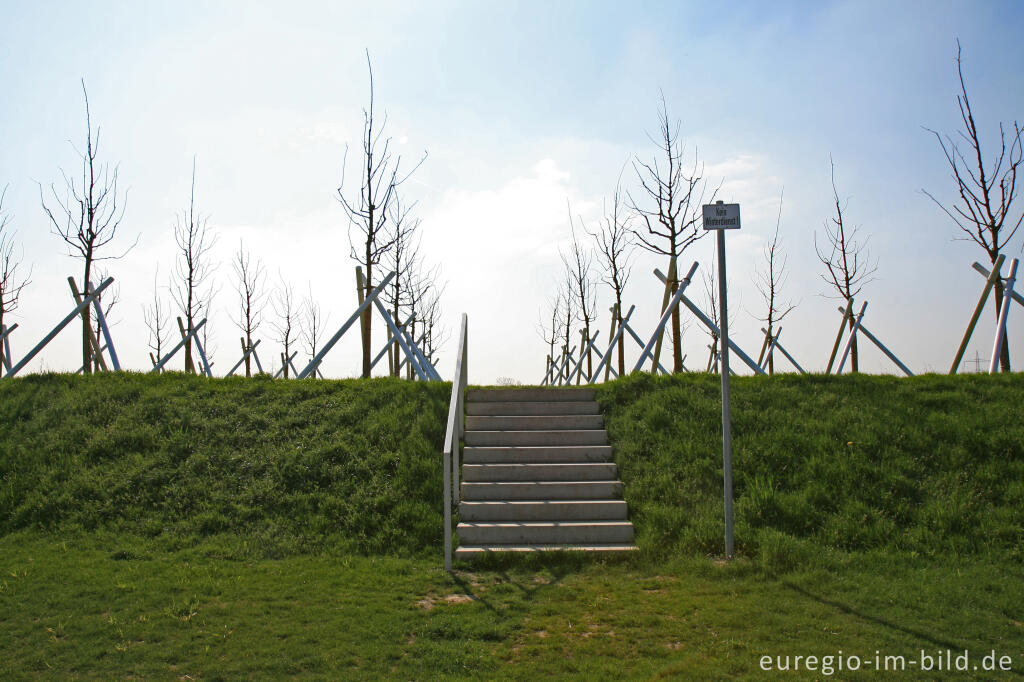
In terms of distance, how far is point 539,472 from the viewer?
8164 millimetres

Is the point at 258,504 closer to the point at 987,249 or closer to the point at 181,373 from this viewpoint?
→ the point at 181,373

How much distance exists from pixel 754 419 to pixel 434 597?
5.00 meters

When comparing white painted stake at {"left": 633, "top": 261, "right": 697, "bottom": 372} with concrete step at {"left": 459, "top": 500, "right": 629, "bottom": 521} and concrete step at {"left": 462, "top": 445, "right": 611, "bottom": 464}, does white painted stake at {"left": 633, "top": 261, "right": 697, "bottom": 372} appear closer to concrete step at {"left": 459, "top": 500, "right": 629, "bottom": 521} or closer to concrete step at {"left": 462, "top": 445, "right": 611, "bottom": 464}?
concrete step at {"left": 462, "top": 445, "right": 611, "bottom": 464}

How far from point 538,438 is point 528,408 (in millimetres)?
837

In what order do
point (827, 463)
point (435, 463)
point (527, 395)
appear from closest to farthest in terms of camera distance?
point (827, 463), point (435, 463), point (527, 395)

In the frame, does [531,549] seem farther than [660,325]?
No

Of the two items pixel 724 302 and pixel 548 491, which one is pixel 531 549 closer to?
pixel 548 491

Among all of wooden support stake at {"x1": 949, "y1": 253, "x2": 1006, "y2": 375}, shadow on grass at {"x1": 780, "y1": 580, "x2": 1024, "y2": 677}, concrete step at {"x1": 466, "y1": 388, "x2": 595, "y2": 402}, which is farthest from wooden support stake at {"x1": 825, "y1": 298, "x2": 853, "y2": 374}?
shadow on grass at {"x1": 780, "y1": 580, "x2": 1024, "y2": 677}

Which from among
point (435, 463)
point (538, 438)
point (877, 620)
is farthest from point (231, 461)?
point (877, 620)

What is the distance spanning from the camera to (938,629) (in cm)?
473

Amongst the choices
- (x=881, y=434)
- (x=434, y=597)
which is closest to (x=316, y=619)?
(x=434, y=597)

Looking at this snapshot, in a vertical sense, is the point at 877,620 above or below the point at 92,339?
below

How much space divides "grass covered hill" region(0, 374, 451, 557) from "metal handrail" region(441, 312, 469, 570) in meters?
0.30

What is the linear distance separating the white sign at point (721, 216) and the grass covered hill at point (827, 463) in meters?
2.95
